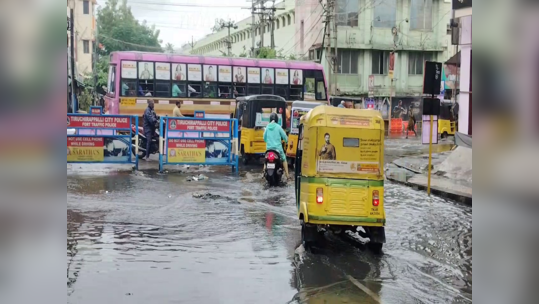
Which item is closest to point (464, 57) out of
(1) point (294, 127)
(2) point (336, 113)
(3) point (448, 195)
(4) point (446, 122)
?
(3) point (448, 195)

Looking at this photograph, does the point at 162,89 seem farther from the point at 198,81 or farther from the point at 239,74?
the point at 239,74

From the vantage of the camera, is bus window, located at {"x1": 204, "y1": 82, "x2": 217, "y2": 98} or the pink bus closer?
the pink bus

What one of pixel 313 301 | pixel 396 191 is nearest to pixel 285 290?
pixel 313 301

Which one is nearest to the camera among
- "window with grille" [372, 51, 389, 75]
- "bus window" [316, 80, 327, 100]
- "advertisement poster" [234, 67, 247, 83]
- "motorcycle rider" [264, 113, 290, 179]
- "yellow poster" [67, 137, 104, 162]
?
"motorcycle rider" [264, 113, 290, 179]

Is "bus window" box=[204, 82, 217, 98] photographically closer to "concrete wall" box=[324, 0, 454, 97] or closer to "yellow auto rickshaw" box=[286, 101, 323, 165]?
"yellow auto rickshaw" box=[286, 101, 323, 165]

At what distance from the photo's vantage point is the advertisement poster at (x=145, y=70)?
78.1 feet

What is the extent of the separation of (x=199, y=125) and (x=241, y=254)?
7.93 metres

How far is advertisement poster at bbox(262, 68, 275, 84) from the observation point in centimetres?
2619

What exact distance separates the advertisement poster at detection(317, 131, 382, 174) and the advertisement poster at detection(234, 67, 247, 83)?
18915mm

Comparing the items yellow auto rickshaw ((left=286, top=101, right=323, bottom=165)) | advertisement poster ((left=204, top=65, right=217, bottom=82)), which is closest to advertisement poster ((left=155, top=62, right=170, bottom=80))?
advertisement poster ((left=204, top=65, right=217, bottom=82))

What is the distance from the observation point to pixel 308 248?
730 cm
